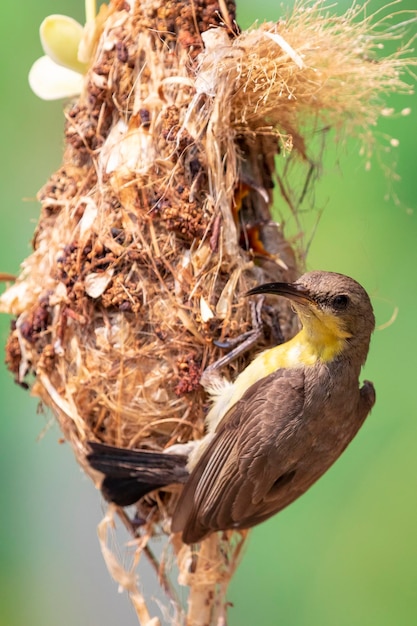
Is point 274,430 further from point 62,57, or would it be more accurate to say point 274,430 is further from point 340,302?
point 62,57

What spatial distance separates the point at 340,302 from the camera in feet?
6.36

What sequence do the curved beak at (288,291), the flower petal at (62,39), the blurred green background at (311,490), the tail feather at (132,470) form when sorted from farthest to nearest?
the blurred green background at (311,490) < the flower petal at (62,39) < the tail feather at (132,470) < the curved beak at (288,291)

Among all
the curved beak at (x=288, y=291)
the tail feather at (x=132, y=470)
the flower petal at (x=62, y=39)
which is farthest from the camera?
the flower petal at (x=62, y=39)

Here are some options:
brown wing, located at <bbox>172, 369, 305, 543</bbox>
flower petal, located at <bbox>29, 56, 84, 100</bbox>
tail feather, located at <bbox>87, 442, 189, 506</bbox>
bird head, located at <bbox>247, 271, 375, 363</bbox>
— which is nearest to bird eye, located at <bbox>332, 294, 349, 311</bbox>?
bird head, located at <bbox>247, 271, 375, 363</bbox>

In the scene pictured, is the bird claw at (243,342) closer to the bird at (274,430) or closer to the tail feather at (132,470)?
the bird at (274,430)

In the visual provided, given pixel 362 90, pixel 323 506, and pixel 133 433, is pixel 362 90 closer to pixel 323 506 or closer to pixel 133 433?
pixel 133 433

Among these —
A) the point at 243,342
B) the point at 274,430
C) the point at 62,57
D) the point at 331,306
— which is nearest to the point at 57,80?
the point at 62,57

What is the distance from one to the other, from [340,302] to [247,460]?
0.43m

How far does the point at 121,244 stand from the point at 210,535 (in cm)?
80

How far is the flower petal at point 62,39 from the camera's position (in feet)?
7.20

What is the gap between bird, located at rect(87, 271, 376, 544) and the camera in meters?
1.97

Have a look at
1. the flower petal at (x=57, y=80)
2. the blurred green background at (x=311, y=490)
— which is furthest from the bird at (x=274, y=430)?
the flower petal at (x=57, y=80)

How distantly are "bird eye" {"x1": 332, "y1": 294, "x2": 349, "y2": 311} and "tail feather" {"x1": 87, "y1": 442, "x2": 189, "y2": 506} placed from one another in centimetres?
55

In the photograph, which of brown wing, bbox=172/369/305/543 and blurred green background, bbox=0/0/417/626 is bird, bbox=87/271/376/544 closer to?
brown wing, bbox=172/369/305/543
